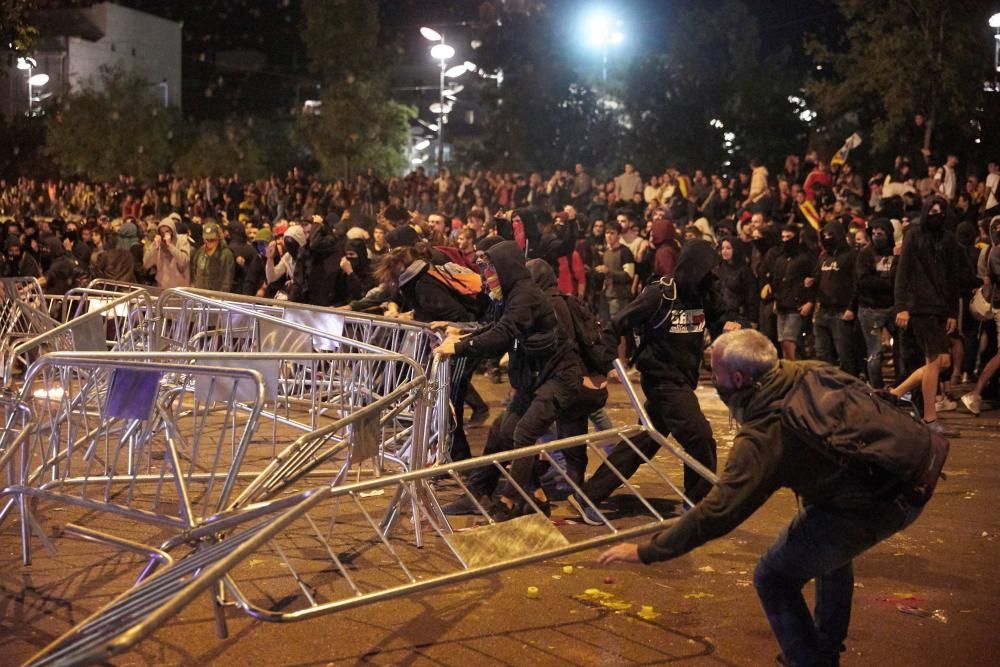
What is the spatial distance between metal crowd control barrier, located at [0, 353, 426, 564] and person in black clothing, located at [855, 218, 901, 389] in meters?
6.24

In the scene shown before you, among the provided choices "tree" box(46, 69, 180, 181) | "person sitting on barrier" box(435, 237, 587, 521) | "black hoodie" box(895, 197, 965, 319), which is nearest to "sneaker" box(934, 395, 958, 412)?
"black hoodie" box(895, 197, 965, 319)

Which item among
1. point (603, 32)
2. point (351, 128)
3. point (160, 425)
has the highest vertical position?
point (603, 32)

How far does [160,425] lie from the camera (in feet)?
21.9

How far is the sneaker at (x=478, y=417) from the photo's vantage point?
38.0 ft

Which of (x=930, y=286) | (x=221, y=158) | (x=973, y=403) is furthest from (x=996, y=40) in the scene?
(x=221, y=158)

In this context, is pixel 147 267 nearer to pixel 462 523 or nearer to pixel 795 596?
pixel 462 523

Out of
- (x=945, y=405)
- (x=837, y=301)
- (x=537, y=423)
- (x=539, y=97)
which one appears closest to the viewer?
(x=537, y=423)

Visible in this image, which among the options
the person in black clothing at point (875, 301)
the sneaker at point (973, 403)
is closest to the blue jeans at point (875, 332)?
the person in black clothing at point (875, 301)

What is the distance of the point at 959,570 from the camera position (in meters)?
6.79

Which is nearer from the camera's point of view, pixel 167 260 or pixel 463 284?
pixel 463 284

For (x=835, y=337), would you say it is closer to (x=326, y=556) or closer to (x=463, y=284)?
(x=463, y=284)

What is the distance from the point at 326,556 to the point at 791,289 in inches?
310

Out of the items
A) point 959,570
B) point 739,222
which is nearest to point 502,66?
point 739,222

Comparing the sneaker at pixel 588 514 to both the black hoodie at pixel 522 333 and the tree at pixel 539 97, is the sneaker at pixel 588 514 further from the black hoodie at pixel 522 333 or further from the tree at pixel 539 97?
the tree at pixel 539 97
